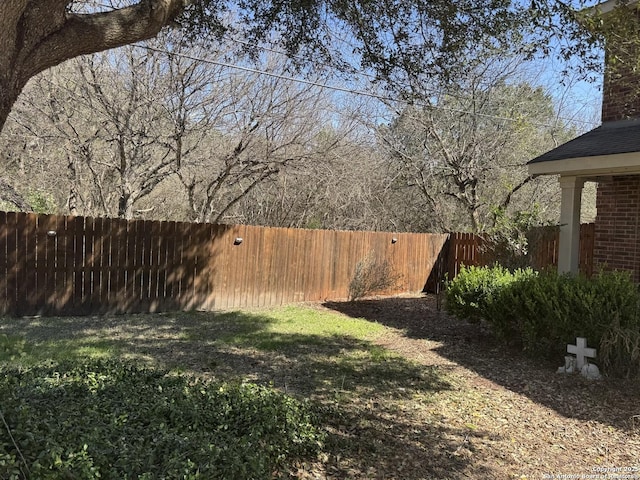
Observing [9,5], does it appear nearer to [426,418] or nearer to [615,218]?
[426,418]

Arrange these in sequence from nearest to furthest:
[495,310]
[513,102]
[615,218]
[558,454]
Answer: [558,454]
[495,310]
[615,218]
[513,102]

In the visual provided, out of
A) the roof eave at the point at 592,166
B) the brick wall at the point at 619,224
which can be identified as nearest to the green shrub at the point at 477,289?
the roof eave at the point at 592,166

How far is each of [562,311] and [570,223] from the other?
2.89 m

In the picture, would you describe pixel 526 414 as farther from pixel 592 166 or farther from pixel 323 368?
pixel 592 166

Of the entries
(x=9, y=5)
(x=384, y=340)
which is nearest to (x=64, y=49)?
(x=9, y=5)

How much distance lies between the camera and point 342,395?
471 cm

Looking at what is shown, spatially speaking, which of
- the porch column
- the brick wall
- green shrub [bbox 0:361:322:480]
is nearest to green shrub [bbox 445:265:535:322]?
the porch column

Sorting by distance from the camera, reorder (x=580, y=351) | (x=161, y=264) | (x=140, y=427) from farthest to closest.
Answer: (x=161, y=264), (x=580, y=351), (x=140, y=427)

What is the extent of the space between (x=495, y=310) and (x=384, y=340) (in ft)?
5.18

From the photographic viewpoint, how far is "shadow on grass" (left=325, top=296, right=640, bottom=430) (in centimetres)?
467

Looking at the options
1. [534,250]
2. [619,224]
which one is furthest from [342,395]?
[619,224]

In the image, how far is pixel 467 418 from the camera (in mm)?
4293

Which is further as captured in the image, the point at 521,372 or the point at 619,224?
the point at 619,224

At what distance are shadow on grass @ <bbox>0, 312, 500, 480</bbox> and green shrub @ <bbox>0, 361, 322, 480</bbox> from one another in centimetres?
48
